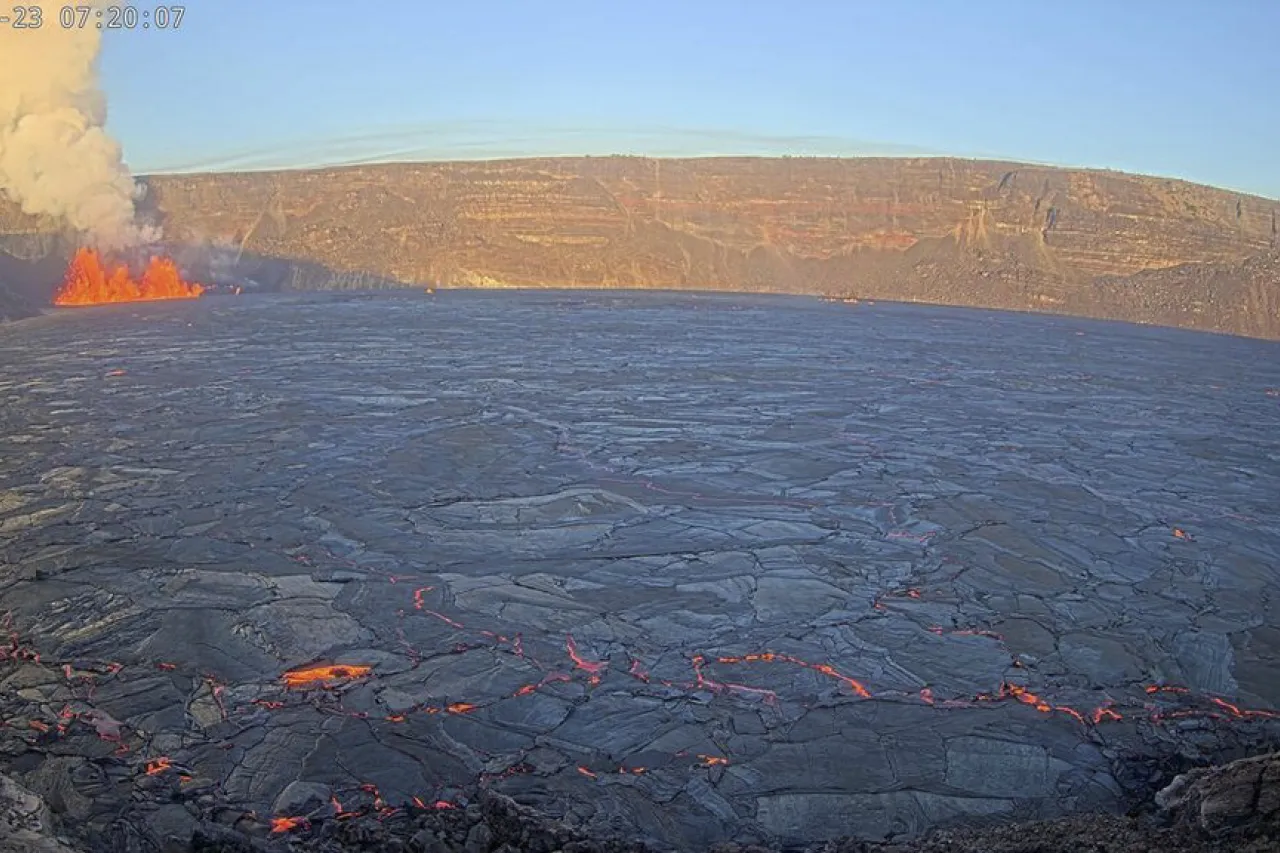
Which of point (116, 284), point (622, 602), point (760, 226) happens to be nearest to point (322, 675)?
point (622, 602)

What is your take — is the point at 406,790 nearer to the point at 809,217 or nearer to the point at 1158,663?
the point at 1158,663

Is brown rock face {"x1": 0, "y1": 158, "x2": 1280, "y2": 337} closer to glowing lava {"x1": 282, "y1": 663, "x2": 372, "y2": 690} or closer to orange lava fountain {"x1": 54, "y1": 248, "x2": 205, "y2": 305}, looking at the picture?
orange lava fountain {"x1": 54, "y1": 248, "x2": 205, "y2": 305}

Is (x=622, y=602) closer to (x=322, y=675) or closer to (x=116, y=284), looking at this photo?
(x=322, y=675)

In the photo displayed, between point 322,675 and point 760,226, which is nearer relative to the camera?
point 322,675

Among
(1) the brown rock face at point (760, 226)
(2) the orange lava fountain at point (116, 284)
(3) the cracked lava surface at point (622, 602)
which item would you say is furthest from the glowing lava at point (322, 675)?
(1) the brown rock face at point (760, 226)

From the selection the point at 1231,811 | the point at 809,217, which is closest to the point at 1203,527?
the point at 1231,811

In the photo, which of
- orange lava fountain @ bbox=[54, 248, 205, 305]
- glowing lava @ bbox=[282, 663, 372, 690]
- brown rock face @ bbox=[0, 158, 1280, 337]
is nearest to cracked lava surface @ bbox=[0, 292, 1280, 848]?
glowing lava @ bbox=[282, 663, 372, 690]
